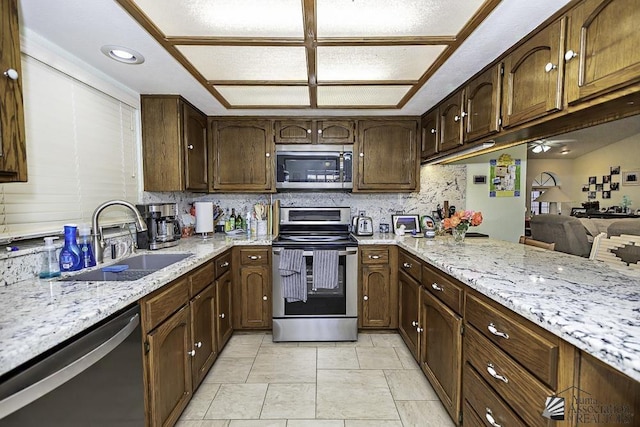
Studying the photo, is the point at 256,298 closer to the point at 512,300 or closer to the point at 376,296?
the point at 376,296

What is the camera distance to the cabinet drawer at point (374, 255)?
268cm

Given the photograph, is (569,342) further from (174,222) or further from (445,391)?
(174,222)

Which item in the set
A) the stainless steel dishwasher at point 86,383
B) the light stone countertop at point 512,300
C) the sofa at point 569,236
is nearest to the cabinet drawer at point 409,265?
the light stone countertop at point 512,300

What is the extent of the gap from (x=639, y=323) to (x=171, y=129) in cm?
289

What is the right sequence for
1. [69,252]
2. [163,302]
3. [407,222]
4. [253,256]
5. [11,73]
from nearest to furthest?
[11,73]
[163,302]
[69,252]
[253,256]
[407,222]

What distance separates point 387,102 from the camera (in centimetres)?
261

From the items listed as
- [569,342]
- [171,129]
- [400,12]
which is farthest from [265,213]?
[569,342]

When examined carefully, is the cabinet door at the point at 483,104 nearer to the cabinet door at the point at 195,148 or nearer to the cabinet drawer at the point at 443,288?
the cabinet drawer at the point at 443,288

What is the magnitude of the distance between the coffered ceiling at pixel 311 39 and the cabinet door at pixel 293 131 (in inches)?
28.8

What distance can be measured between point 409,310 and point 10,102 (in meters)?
2.55

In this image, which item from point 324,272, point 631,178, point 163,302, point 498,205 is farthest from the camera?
point 498,205

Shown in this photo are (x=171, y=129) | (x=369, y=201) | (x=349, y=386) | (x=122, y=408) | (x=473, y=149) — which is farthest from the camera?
(x=369, y=201)

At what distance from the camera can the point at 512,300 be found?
3.45 ft

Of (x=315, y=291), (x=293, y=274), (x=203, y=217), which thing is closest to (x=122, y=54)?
(x=203, y=217)
